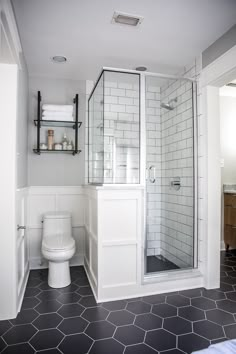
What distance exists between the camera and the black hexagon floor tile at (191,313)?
1.92 metres

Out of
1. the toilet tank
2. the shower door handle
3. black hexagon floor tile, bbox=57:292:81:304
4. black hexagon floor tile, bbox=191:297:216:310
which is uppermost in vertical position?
the shower door handle

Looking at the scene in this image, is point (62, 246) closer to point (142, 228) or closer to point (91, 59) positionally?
point (142, 228)

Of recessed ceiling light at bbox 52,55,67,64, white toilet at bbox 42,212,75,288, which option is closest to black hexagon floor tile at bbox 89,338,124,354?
white toilet at bbox 42,212,75,288

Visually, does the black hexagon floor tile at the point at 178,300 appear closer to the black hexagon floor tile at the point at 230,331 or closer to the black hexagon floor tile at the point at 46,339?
the black hexagon floor tile at the point at 230,331

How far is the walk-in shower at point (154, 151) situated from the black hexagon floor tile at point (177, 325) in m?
0.54

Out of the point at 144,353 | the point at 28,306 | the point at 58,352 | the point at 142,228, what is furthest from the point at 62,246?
the point at 144,353

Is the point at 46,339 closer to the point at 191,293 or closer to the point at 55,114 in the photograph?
the point at 191,293

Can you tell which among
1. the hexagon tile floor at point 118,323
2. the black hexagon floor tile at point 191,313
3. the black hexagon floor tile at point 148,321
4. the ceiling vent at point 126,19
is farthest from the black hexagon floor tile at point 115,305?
the ceiling vent at point 126,19

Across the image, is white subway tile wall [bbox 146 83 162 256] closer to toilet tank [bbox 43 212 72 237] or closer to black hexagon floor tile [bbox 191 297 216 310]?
black hexagon floor tile [bbox 191 297 216 310]

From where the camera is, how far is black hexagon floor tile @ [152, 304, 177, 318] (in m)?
1.98

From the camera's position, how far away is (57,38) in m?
2.28

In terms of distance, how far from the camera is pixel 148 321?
1.88m

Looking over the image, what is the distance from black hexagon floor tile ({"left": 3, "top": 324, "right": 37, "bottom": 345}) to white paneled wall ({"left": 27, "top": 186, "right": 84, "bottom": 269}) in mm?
1251

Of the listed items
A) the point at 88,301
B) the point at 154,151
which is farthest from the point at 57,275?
the point at 154,151
